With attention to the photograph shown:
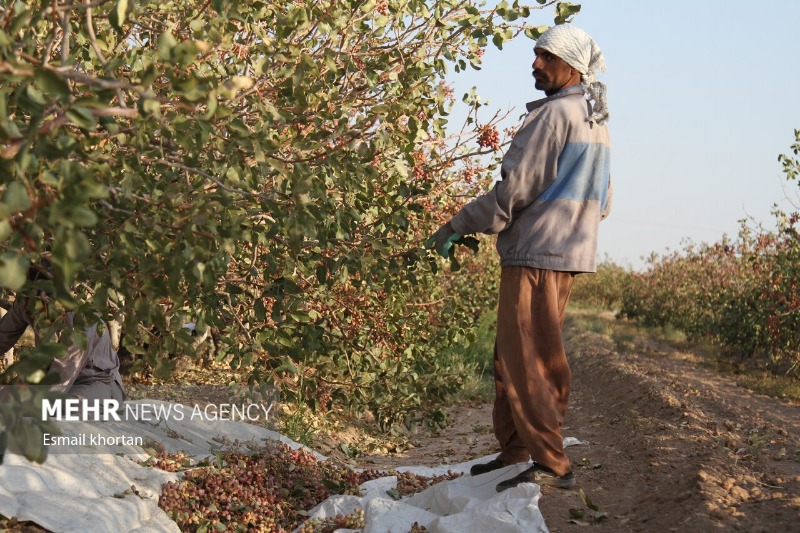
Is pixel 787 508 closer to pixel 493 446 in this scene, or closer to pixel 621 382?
pixel 493 446

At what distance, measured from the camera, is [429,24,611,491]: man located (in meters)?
4.01

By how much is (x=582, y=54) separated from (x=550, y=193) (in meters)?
0.65

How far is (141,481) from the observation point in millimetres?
3941

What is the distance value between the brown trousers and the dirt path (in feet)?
0.91

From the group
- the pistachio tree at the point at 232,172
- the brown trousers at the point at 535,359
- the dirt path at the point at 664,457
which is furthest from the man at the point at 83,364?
the brown trousers at the point at 535,359

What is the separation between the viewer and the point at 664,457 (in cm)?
472

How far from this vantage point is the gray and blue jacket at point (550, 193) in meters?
4.01

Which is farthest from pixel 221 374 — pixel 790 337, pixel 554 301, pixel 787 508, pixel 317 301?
pixel 790 337

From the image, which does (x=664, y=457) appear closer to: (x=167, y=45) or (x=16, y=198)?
(x=167, y=45)

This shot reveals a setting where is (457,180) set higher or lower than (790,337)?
higher

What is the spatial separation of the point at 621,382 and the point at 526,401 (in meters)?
4.71

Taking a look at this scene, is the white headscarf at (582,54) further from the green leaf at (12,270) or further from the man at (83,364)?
the green leaf at (12,270)

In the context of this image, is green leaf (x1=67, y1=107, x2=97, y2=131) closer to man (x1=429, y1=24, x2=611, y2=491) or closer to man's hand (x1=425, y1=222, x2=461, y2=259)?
man (x1=429, y1=24, x2=611, y2=491)

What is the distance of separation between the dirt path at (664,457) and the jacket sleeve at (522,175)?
128 cm
